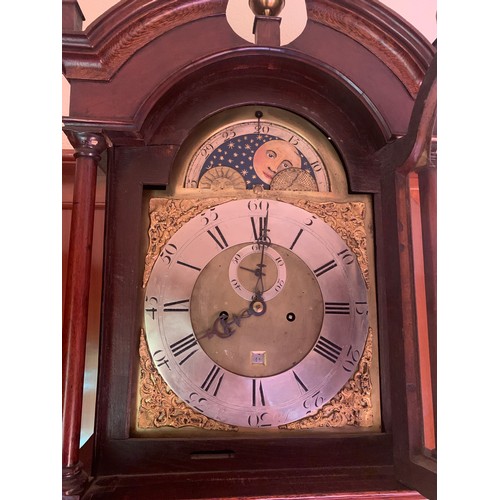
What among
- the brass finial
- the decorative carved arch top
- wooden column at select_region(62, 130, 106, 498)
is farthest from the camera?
the brass finial

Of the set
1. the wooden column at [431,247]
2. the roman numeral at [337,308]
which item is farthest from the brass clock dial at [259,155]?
the wooden column at [431,247]

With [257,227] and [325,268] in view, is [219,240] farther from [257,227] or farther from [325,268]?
[325,268]

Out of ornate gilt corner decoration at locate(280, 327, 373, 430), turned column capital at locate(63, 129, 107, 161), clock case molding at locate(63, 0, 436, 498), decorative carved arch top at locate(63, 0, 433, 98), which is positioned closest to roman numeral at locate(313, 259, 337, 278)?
clock case molding at locate(63, 0, 436, 498)

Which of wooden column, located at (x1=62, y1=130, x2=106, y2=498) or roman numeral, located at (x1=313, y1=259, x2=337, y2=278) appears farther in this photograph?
roman numeral, located at (x1=313, y1=259, x2=337, y2=278)

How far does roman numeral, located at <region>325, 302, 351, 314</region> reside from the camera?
4.11ft

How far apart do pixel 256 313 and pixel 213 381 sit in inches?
7.3

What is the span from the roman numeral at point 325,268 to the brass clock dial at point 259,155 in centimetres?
19

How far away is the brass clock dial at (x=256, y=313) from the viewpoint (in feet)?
3.90

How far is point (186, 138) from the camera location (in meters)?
1.27

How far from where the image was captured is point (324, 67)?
3.94ft

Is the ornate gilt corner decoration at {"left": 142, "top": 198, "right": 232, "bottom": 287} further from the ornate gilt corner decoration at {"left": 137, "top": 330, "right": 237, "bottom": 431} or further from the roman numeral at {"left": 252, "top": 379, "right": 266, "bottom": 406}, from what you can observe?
the roman numeral at {"left": 252, "top": 379, "right": 266, "bottom": 406}

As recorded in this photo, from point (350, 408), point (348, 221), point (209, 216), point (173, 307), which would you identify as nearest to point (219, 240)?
point (209, 216)

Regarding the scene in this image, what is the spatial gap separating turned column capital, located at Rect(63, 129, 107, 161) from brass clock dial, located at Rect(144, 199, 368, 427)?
0.27m

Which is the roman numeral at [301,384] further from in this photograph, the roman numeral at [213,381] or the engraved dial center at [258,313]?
the roman numeral at [213,381]
